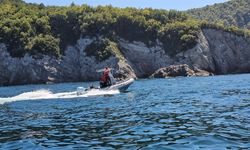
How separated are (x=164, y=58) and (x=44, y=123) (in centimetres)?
9327

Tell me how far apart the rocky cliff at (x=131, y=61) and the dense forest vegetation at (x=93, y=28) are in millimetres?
1801

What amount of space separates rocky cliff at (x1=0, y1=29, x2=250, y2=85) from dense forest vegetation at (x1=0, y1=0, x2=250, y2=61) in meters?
1.80

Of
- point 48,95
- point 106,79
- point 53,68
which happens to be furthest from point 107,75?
point 53,68

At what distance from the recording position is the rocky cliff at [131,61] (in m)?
105

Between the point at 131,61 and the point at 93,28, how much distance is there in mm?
15765

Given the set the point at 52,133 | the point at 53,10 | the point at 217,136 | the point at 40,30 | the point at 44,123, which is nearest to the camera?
the point at 217,136

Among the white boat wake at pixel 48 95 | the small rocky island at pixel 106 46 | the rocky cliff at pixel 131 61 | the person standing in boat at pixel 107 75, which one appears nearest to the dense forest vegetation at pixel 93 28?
the small rocky island at pixel 106 46

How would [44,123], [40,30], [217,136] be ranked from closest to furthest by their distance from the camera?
1. [217,136]
2. [44,123]
3. [40,30]

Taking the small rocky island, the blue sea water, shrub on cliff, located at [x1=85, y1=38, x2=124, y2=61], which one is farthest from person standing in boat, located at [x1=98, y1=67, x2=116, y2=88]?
shrub on cliff, located at [x1=85, y1=38, x2=124, y2=61]

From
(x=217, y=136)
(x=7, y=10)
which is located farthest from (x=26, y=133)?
(x=7, y=10)

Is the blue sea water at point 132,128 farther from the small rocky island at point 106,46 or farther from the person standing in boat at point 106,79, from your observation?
the small rocky island at point 106,46

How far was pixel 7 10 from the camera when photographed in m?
124

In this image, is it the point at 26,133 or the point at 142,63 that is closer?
the point at 26,133

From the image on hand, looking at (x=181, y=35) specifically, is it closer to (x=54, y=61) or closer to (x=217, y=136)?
(x=54, y=61)
